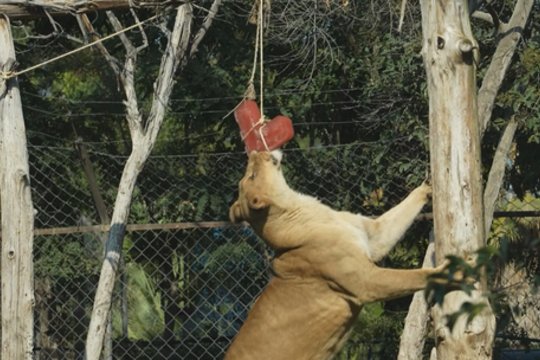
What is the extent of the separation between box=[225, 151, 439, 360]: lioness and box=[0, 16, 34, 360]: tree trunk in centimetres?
149

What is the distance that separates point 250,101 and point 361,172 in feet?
8.66

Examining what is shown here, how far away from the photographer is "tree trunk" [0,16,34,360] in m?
7.25

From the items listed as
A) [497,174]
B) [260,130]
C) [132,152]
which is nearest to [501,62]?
[497,174]

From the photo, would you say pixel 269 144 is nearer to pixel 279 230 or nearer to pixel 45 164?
pixel 279 230

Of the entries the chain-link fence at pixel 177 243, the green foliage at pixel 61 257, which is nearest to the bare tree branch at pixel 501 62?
the chain-link fence at pixel 177 243

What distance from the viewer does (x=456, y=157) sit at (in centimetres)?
574

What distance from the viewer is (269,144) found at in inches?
258

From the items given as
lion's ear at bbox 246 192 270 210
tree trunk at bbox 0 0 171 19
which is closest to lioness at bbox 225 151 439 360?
lion's ear at bbox 246 192 270 210

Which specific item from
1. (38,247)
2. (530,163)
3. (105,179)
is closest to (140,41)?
(105,179)

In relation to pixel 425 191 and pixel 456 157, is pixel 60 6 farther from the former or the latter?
pixel 456 157

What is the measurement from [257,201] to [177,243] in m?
3.40

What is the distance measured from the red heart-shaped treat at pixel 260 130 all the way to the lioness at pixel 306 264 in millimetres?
64

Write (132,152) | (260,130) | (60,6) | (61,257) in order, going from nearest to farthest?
(260,130) → (60,6) → (132,152) → (61,257)

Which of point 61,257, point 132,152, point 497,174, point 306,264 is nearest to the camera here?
point 306,264
